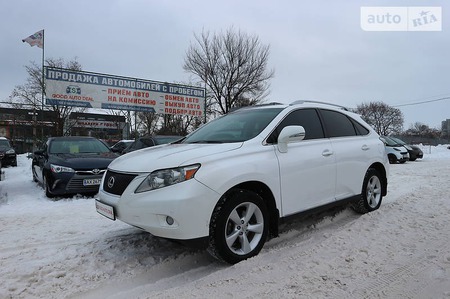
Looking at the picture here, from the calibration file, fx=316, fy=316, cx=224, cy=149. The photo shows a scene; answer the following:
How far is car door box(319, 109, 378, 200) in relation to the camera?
423 cm

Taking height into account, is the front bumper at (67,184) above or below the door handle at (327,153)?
below

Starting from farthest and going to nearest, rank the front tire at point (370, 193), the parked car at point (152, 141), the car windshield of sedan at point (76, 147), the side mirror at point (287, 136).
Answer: the parked car at point (152, 141) < the car windshield of sedan at point (76, 147) < the front tire at point (370, 193) < the side mirror at point (287, 136)

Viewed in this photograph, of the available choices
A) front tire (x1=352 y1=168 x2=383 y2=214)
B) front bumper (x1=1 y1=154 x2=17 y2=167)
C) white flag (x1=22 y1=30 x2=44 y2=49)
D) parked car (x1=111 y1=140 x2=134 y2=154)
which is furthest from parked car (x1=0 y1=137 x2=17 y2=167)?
front tire (x1=352 y1=168 x2=383 y2=214)

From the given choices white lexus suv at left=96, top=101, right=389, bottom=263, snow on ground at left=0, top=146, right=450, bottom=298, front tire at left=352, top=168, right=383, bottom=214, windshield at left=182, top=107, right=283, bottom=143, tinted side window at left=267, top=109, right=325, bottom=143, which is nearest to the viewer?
snow on ground at left=0, top=146, right=450, bottom=298

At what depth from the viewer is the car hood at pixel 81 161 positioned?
649 cm

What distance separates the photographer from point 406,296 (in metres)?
2.56

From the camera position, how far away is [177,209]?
2721mm

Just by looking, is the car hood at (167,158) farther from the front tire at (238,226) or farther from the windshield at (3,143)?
the windshield at (3,143)

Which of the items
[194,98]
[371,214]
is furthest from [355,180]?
[194,98]

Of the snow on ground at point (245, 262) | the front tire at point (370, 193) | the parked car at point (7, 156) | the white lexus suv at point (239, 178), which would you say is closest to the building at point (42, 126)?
the parked car at point (7, 156)

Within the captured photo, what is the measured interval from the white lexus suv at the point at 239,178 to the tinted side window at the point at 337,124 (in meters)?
0.02

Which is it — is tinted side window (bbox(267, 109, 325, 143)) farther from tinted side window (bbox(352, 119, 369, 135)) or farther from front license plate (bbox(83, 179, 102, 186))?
front license plate (bbox(83, 179, 102, 186))

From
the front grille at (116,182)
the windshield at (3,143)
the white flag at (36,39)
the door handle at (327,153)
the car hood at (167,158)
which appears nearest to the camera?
the car hood at (167,158)

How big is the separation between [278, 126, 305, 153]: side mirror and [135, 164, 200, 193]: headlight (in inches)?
42.1
